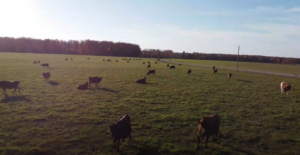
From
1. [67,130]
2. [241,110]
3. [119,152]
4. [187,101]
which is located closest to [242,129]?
[241,110]

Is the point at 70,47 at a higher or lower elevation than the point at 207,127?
higher

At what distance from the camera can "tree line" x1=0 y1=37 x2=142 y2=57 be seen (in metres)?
126

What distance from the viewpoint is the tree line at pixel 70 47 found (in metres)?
126

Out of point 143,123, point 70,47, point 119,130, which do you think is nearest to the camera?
point 119,130

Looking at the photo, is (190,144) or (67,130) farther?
(67,130)

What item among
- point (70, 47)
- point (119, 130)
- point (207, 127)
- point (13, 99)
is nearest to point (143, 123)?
point (119, 130)

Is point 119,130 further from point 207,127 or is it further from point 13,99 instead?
point 13,99

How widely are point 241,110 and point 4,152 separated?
12773 millimetres

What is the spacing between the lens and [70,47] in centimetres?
15138

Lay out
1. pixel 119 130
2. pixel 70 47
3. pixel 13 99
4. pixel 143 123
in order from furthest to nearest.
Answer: pixel 70 47
pixel 13 99
pixel 143 123
pixel 119 130

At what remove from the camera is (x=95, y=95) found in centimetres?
1557

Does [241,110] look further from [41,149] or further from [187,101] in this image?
[41,149]

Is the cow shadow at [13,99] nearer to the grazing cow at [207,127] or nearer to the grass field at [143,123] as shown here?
the grass field at [143,123]

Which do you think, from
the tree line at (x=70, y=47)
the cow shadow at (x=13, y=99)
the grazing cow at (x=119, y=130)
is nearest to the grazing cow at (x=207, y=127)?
the grazing cow at (x=119, y=130)
